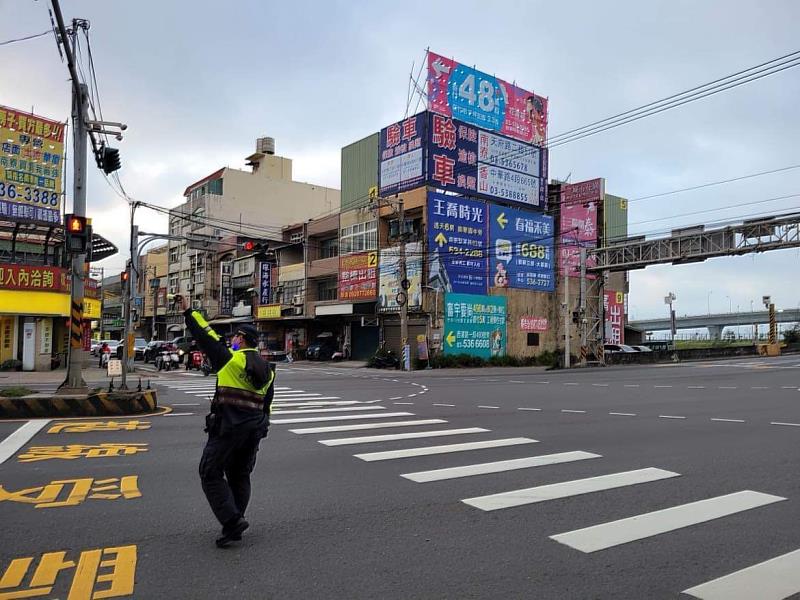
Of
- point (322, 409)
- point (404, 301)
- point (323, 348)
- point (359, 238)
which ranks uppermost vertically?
point (359, 238)

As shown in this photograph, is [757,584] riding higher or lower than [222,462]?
lower

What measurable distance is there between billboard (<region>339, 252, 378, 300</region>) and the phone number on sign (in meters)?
17.1

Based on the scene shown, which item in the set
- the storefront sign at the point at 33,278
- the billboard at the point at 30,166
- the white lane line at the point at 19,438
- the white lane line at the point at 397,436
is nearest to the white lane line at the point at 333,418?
the white lane line at the point at 397,436

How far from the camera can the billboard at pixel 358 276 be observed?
3812 cm

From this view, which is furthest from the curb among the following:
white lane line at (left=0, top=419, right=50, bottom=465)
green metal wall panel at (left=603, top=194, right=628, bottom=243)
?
green metal wall panel at (left=603, top=194, right=628, bottom=243)

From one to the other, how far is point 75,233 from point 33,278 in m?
15.9

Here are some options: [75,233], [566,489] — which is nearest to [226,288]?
[75,233]

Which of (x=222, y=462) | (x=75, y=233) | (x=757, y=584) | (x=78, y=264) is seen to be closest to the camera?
(x=757, y=584)

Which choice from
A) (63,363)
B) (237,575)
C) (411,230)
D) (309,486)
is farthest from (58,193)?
(237,575)

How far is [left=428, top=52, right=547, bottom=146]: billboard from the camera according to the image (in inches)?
1431

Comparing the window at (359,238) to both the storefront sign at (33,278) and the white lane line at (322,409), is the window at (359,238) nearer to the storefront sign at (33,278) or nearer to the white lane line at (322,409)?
the storefront sign at (33,278)

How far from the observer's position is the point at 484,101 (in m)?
38.5

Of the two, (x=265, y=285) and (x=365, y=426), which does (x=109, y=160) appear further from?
(x=265, y=285)

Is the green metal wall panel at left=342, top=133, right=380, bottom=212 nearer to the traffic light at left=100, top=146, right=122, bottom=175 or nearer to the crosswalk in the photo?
the traffic light at left=100, top=146, right=122, bottom=175
